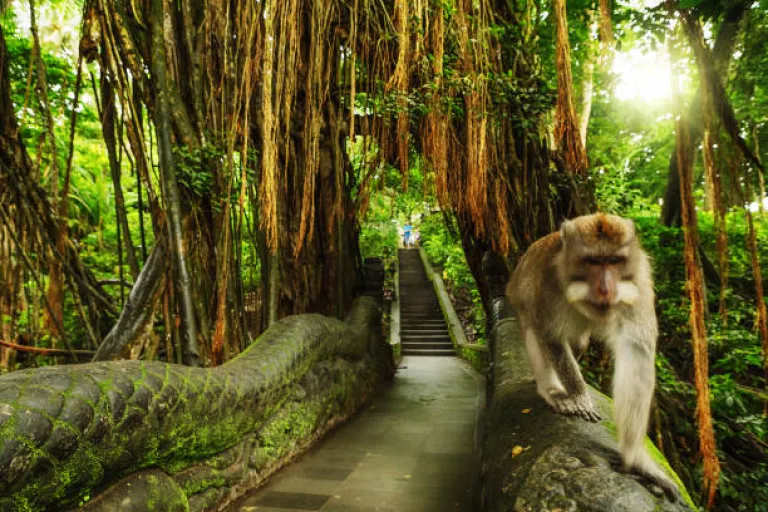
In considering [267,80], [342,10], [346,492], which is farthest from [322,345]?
[342,10]

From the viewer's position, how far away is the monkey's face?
187 centimetres

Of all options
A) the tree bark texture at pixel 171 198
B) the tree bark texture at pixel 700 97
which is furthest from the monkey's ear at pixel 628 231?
the tree bark texture at pixel 171 198

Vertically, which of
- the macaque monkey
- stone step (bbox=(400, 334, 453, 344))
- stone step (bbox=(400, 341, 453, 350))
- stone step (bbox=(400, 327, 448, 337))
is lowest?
stone step (bbox=(400, 341, 453, 350))

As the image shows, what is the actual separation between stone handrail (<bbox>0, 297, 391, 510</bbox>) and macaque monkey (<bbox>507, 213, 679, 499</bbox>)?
1.82 meters

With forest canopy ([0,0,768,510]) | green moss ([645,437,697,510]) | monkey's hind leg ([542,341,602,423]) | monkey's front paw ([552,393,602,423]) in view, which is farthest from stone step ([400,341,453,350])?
green moss ([645,437,697,510])

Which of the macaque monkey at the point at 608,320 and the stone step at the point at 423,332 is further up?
the macaque monkey at the point at 608,320

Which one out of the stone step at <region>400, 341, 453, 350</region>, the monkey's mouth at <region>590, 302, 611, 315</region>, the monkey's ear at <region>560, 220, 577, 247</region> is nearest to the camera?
the monkey's mouth at <region>590, 302, 611, 315</region>

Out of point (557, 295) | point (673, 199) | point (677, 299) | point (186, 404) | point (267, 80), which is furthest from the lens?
point (673, 199)

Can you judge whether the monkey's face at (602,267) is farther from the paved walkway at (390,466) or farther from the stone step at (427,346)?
the stone step at (427,346)

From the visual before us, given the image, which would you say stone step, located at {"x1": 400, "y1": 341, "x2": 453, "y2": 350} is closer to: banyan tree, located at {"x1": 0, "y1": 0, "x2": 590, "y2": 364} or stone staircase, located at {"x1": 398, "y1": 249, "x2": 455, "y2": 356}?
stone staircase, located at {"x1": 398, "y1": 249, "x2": 455, "y2": 356}

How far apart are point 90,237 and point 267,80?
698 centimetres

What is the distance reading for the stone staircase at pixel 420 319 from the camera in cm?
1204

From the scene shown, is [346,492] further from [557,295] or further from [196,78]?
[196,78]

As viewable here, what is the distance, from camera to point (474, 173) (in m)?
4.33
